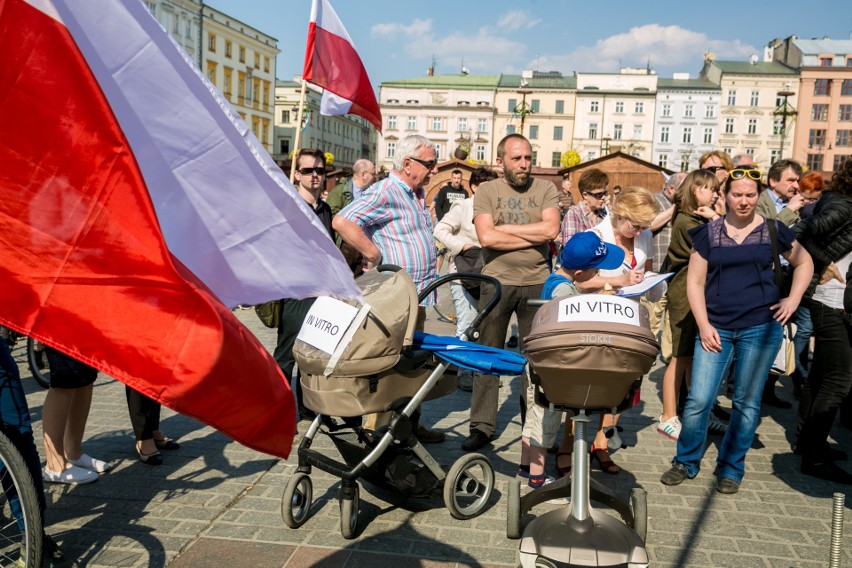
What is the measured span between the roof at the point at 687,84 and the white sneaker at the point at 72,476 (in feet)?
307

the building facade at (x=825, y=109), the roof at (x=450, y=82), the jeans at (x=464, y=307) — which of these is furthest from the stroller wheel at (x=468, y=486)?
the roof at (x=450, y=82)

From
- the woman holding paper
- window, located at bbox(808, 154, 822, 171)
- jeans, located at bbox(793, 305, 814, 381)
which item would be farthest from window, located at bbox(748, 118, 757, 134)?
the woman holding paper

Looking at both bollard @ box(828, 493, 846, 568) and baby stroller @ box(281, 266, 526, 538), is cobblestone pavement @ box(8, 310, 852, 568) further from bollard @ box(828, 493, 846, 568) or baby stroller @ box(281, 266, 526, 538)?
bollard @ box(828, 493, 846, 568)

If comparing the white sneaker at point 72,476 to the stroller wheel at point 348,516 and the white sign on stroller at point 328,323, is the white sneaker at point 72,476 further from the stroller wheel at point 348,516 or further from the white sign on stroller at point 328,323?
the white sign on stroller at point 328,323

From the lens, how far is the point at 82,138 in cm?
183

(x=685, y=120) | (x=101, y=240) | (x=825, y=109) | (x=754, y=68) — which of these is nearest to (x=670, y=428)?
(x=101, y=240)

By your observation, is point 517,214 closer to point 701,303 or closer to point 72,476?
point 701,303

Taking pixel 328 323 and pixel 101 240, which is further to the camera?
pixel 328 323

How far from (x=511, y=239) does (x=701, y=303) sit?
1280mm

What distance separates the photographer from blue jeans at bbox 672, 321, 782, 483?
4754 mm

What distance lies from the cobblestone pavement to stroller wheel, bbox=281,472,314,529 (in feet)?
0.23

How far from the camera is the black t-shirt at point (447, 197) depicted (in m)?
11.1

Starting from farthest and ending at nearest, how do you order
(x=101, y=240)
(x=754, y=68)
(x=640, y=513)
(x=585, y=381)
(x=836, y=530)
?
1. (x=754, y=68)
2. (x=640, y=513)
3. (x=585, y=381)
4. (x=836, y=530)
5. (x=101, y=240)

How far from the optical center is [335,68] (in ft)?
23.4
